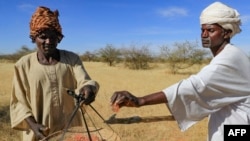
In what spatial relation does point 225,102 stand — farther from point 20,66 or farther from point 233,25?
point 20,66

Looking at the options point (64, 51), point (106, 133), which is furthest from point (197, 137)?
point (64, 51)

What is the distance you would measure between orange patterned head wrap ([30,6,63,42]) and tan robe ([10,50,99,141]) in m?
0.21

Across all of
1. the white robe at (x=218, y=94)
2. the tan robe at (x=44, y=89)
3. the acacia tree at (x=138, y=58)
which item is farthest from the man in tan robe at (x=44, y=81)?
the acacia tree at (x=138, y=58)

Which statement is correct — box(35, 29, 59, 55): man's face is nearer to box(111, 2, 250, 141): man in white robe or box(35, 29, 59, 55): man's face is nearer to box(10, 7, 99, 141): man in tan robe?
box(10, 7, 99, 141): man in tan robe

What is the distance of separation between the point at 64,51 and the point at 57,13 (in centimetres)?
33

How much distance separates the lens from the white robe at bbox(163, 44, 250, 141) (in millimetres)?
2201

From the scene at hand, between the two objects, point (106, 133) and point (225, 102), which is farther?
point (106, 133)

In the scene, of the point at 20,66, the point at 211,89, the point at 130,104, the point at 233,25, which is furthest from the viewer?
the point at 20,66

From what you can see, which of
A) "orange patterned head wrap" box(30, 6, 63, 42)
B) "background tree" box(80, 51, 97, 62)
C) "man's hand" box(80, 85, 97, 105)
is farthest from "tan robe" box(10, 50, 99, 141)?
"background tree" box(80, 51, 97, 62)

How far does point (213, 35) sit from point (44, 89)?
58.1 inches

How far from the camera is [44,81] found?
10.3 ft

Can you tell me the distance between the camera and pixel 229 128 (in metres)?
2.34
